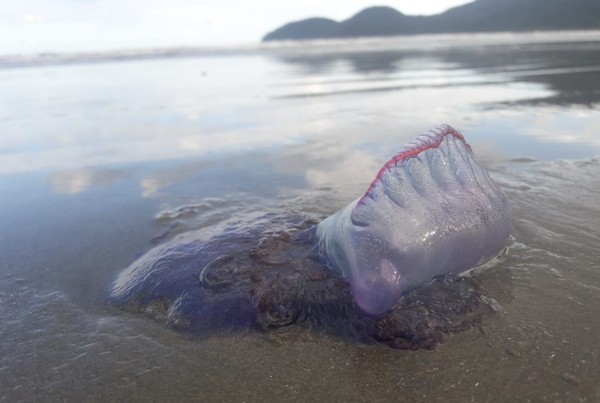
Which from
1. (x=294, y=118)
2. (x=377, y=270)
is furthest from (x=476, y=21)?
(x=377, y=270)

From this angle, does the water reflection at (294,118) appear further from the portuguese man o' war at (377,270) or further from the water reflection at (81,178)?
the portuguese man o' war at (377,270)

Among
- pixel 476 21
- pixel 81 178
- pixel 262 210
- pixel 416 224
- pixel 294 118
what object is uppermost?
pixel 416 224

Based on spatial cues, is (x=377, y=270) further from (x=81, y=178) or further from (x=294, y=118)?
(x=294, y=118)

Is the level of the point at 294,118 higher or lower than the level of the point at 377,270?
lower

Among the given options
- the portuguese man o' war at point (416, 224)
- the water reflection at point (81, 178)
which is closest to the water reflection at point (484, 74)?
the water reflection at point (81, 178)

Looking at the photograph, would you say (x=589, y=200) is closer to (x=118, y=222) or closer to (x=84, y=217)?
(x=118, y=222)

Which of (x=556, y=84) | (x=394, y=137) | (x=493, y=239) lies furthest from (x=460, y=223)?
(x=556, y=84)

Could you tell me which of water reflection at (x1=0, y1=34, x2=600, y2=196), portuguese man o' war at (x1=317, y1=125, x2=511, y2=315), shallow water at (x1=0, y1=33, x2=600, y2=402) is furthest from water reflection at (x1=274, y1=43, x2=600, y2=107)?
portuguese man o' war at (x1=317, y1=125, x2=511, y2=315)

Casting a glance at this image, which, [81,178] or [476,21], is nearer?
[81,178]
